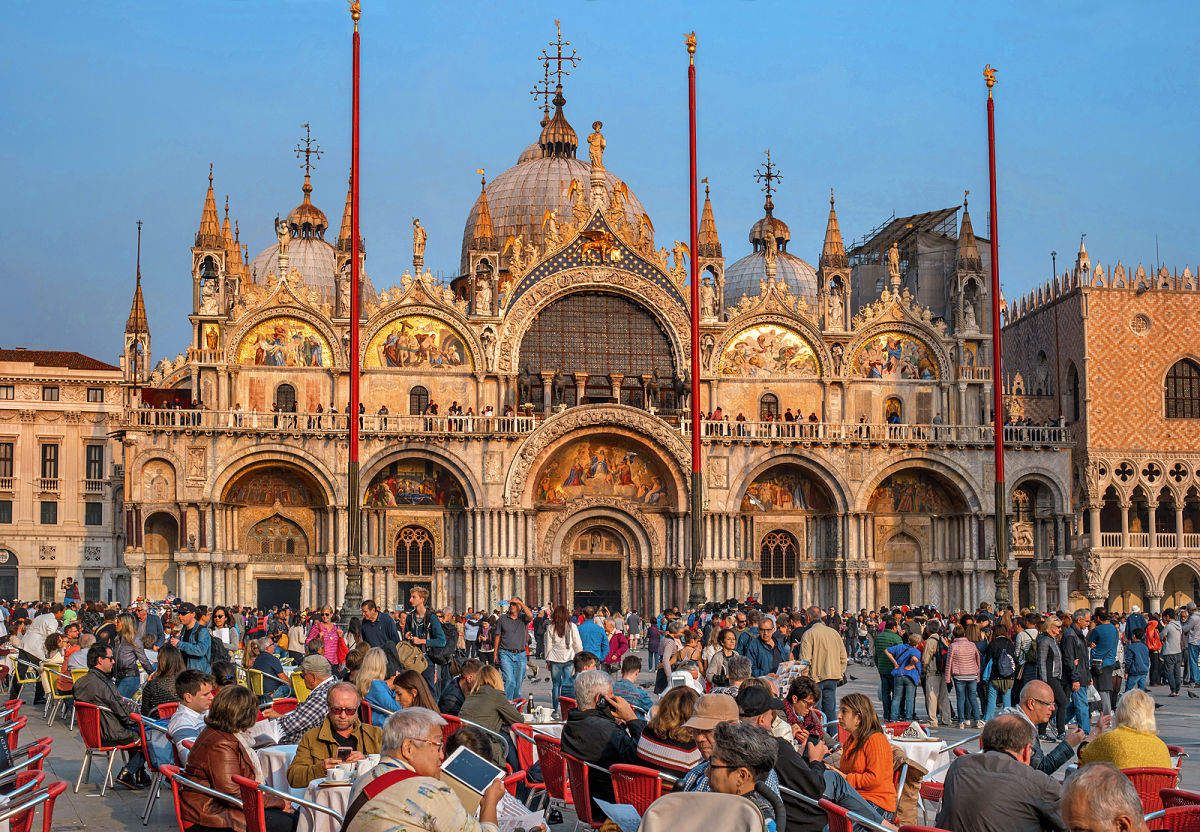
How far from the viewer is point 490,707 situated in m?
13.8

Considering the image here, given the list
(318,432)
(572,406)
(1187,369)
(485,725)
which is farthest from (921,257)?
(485,725)

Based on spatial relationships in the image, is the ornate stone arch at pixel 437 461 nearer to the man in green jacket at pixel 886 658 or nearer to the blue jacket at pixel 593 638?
the blue jacket at pixel 593 638

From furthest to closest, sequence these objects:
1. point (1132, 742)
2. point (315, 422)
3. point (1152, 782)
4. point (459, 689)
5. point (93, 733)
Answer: point (315, 422) → point (459, 689) → point (93, 733) → point (1132, 742) → point (1152, 782)

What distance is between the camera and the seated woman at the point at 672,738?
10.8 meters

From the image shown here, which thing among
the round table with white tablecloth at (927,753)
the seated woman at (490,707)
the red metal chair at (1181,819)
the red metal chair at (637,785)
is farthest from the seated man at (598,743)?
the red metal chair at (1181,819)

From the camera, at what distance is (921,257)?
2608 inches

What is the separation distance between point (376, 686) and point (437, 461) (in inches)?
1308

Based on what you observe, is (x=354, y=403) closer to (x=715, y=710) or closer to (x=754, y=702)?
(x=754, y=702)

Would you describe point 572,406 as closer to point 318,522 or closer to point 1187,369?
point 318,522

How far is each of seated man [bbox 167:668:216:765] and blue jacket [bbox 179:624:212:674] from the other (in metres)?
6.85

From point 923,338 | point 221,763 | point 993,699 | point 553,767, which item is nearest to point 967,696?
point 993,699

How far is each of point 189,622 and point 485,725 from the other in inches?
304

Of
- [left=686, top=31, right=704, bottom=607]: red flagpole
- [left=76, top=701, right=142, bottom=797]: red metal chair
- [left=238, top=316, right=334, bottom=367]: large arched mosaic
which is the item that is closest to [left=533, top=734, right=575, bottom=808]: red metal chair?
[left=76, top=701, right=142, bottom=797]: red metal chair

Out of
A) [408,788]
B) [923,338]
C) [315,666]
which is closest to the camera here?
[408,788]
